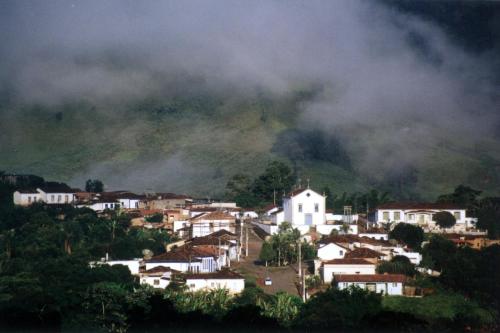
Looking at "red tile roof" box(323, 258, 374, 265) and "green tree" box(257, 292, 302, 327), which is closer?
"green tree" box(257, 292, 302, 327)

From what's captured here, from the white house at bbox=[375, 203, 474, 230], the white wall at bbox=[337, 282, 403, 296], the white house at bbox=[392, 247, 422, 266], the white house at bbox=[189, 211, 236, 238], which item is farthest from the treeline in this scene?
the white wall at bbox=[337, 282, 403, 296]

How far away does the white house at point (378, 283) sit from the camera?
19688 mm

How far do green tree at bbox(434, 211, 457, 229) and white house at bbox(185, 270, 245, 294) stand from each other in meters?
10.00

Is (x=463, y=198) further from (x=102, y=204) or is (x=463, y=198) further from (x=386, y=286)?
(x=386, y=286)

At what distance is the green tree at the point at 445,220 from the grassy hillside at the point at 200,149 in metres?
12.2

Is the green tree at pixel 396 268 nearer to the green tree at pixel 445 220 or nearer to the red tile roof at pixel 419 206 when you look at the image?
the green tree at pixel 445 220

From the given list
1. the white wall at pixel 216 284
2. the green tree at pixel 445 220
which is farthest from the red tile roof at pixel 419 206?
the white wall at pixel 216 284

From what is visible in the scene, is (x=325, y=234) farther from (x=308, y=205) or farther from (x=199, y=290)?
(x=199, y=290)

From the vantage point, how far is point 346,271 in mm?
21016

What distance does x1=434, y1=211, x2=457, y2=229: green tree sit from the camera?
28156mm

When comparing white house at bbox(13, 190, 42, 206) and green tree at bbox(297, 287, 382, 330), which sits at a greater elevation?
white house at bbox(13, 190, 42, 206)

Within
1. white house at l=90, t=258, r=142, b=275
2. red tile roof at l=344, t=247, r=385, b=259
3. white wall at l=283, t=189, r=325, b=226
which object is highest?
white wall at l=283, t=189, r=325, b=226

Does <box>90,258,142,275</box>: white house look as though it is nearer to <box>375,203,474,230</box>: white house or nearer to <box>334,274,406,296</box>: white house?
<box>334,274,406,296</box>: white house

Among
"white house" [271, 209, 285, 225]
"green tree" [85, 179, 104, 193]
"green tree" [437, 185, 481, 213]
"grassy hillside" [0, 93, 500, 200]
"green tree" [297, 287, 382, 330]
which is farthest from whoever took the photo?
"grassy hillside" [0, 93, 500, 200]
